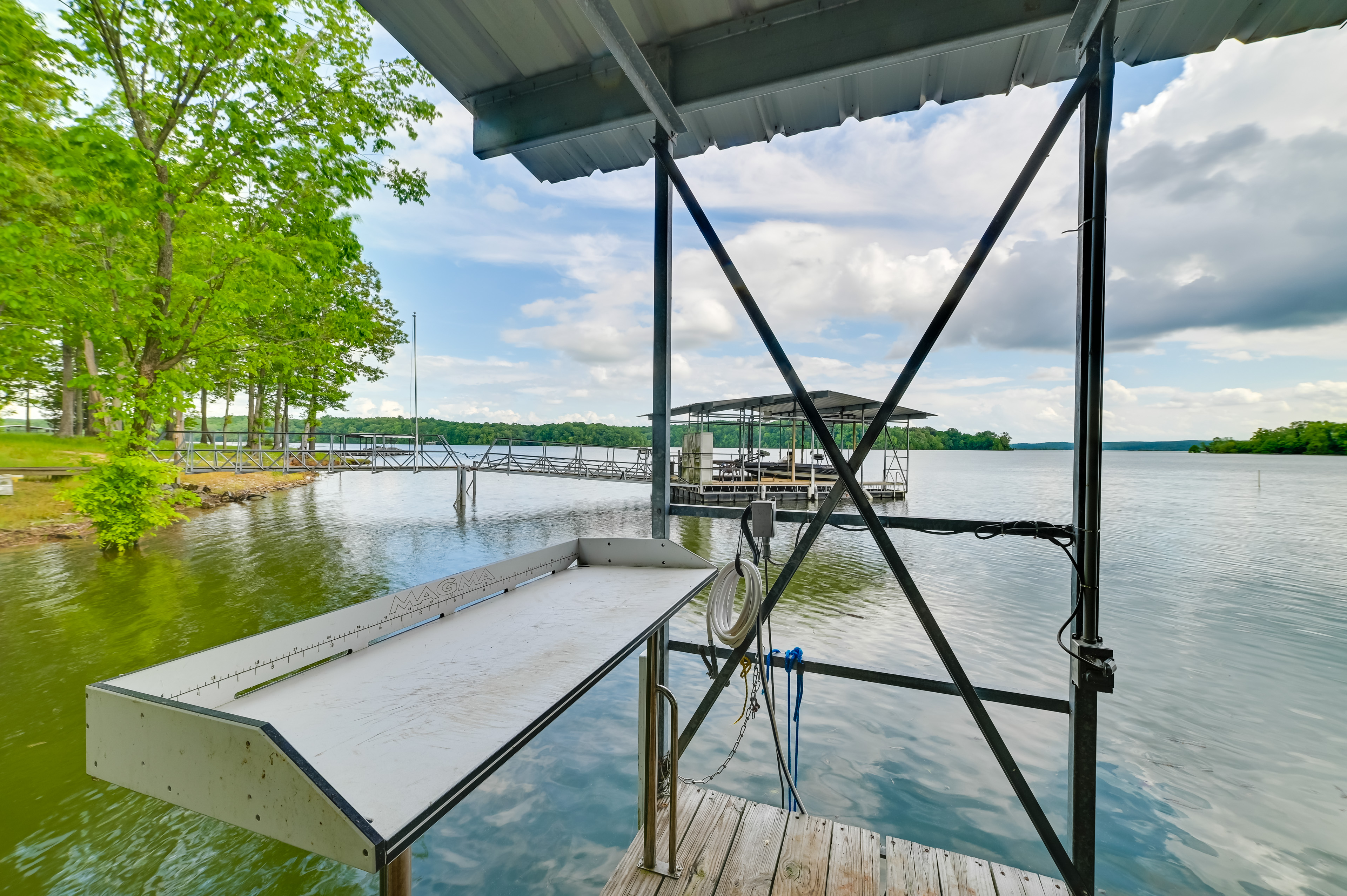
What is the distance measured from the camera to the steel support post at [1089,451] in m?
1.48

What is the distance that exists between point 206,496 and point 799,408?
46.3ft

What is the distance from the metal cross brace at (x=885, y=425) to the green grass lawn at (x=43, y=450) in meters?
12.5

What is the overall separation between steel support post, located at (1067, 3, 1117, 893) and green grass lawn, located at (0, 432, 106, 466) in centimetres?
1358

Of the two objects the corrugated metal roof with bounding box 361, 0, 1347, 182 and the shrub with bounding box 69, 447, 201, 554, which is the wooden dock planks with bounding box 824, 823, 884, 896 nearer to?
the corrugated metal roof with bounding box 361, 0, 1347, 182

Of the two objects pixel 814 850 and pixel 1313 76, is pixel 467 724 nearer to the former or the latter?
pixel 814 850

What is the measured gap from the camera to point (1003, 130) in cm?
275

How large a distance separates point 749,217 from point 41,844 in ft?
64.1

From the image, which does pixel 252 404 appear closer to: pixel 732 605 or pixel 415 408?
pixel 415 408

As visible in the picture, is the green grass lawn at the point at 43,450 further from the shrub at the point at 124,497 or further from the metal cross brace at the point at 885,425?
the metal cross brace at the point at 885,425

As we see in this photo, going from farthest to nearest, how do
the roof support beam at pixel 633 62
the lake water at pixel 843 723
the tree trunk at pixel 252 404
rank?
the tree trunk at pixel 252 404 → the lake water at pixel 843 723 → the roof support beam at pixel 633 62

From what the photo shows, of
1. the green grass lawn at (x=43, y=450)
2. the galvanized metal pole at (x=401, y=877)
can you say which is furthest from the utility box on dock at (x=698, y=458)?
the galvanized metal pole at (x=401, y=877)

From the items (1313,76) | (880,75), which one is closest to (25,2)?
(880,75)

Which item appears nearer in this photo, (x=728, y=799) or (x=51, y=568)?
(x=728, y=799)

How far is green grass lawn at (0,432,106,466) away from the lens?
1043cm
